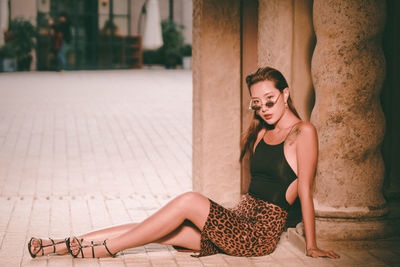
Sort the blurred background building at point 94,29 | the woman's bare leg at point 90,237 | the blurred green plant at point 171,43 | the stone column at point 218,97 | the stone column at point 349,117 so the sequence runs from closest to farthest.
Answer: the woman's bare leg at point 90,237 → the stone column at point 349,117 → the stone column at point 218,97 → the blurred background building at point 94,29 → the blurred green plant at point 171,43

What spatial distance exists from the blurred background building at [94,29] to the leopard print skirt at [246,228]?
23.6 meters

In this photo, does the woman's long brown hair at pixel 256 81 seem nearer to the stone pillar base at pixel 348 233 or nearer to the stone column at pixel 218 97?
the stone pillar base at pixel 348 233

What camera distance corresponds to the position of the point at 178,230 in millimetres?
4246

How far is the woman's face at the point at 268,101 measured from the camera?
409cm

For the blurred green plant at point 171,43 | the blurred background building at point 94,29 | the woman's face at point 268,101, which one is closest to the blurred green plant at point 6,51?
the blurred background building at point 94,29

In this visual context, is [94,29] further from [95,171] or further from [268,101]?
[268,101]

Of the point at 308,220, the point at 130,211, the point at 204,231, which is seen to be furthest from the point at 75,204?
the point at 308,220

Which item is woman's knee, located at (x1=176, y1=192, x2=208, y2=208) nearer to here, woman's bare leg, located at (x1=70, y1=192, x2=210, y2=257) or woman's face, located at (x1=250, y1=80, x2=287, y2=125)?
woman's bare leg, located at (x1=70, y1=192, x2=210, y2=257)

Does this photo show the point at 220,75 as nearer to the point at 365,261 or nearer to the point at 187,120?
the point at 365,261

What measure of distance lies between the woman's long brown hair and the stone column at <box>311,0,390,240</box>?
386mm

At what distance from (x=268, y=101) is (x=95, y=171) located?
4.06 meters

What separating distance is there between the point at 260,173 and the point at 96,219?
6.38 ft

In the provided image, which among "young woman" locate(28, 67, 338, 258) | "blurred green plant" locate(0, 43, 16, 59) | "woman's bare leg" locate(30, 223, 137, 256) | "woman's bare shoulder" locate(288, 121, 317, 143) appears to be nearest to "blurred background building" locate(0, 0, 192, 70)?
"blurred green plant" locate(0, 43, 16, 59)

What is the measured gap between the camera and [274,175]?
4.10 m
